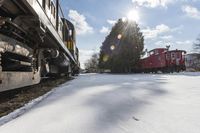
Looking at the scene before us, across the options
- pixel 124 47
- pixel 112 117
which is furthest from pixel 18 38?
pixel 124 47

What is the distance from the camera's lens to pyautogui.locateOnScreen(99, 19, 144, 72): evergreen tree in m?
33.8

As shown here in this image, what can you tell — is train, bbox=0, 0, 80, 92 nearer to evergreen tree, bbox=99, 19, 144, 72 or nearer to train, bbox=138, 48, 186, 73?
train, bbox=138, 48, 186, 73

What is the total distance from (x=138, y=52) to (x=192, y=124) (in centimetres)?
3146

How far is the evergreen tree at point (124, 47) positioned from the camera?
3378 centimetres

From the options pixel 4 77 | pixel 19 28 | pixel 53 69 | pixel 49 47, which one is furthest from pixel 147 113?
pixel 53 69

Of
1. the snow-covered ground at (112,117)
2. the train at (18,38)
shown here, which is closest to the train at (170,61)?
the train at (18,38)

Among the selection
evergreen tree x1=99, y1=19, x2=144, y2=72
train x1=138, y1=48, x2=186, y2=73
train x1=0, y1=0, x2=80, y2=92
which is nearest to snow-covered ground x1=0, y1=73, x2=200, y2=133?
train x1=0, y1=0, x2=80, y2=92

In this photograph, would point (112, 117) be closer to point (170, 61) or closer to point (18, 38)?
point (18, 38)

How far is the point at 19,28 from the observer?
17.2 ft

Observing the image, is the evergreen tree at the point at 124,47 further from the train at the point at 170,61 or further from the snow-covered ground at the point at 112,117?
the snow-covered ground at the point at 112,117

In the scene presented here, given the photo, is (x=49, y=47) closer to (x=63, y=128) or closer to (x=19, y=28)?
(x=19, y=28)

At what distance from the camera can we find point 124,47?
33.8m

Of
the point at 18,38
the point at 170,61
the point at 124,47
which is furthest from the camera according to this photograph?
the point at 124,47

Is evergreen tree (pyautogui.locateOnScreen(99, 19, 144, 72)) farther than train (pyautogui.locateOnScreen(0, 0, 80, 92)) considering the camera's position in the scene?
Yes
